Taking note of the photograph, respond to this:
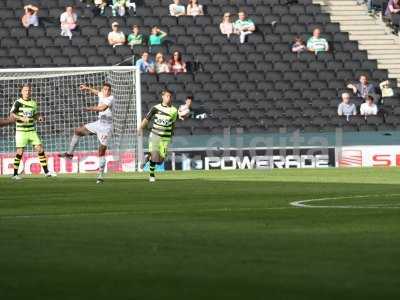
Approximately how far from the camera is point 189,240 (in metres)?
13.0

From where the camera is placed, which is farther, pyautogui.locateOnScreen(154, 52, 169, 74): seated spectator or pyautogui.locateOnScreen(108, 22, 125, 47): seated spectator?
pyautogui.locateOnScreen(108, 22, 125, 47): seated spectator

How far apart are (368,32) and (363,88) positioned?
4470 millimetres

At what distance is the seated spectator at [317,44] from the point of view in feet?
143

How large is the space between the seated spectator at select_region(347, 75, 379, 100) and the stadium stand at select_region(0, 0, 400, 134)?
1.67 ft

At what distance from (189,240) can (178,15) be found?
30715 millimetres

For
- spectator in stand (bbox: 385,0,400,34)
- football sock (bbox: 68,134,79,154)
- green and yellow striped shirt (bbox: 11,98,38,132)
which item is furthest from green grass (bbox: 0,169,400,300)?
spectator in stand (bbox: 385,0,400,34)

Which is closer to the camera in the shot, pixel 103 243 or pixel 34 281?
pixel 34 281

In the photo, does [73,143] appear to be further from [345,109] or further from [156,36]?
[345,109]

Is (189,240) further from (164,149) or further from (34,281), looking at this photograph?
(164,149)

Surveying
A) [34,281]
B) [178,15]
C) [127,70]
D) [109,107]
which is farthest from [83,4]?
[34,281]

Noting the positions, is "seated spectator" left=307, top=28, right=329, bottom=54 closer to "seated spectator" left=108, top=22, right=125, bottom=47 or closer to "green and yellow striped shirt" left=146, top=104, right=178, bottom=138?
"seated spectator" left=108, top=22, right=125, bottom=47

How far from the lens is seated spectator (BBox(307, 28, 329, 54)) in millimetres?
43656

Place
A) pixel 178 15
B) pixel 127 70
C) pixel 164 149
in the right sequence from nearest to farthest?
1. pixel 164 149
2. pixel 127 70
3. pixel 178 15

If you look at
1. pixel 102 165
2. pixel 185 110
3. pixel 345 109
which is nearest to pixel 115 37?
pixel 185 110
